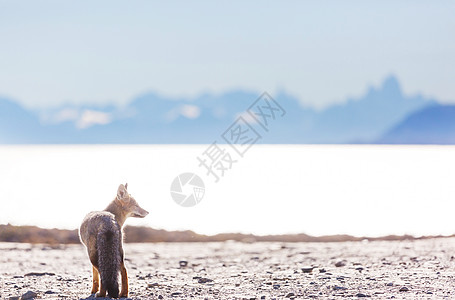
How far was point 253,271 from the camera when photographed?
17.7 m

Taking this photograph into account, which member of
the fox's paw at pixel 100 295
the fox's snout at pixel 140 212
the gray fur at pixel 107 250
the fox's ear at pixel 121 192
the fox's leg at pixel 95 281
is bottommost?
the fox's paw at pixel 100 295

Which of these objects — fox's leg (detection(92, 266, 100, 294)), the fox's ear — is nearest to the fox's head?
the fox's ear

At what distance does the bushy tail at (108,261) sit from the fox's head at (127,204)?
1.87 metres

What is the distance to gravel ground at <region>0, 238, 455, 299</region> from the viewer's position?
14016 millimetres

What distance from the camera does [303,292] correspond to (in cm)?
1389

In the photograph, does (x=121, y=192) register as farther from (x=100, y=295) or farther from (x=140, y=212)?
(x=100, y=295)

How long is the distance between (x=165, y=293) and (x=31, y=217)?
26.2 meters

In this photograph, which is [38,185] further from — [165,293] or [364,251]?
[165,293]

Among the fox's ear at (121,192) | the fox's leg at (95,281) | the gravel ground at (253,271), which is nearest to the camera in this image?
the fox's leg at (95,281)

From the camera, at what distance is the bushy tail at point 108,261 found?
517 inches

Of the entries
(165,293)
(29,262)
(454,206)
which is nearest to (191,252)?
(29,262)

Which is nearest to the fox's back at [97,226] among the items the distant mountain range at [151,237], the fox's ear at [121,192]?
the fox's ear at [121,192]

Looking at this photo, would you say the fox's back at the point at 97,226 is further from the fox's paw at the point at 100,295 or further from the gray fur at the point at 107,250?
the fox's paw at the point at 100,295

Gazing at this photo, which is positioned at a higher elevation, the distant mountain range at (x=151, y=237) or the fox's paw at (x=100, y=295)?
the distant mountain range at (x=151, y=237)
